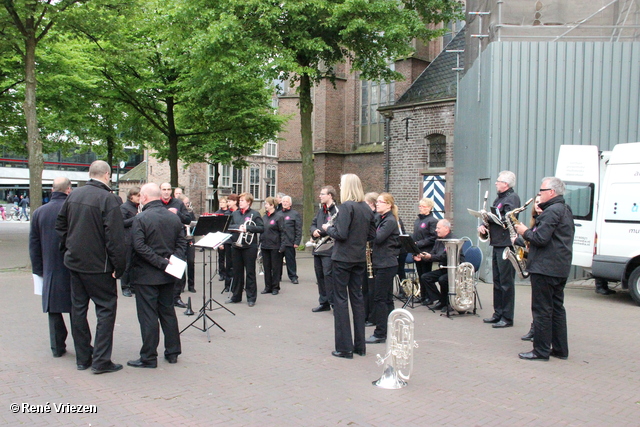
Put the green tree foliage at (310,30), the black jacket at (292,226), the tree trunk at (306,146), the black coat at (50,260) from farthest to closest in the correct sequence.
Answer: the tree trunk at (306,146) < the green tree foliage at (310,30) < the black jacket at (292,226) < the black coat at (50,260)

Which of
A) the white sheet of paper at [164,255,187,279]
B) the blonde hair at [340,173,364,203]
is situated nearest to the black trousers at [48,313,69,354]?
the white sheet of paper at [164,255,187,279]

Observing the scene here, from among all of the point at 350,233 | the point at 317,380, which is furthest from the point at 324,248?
the point at 317,380

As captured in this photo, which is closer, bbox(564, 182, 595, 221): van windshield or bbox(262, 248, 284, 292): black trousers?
bbox(262, 248, 284, 292): black trousers

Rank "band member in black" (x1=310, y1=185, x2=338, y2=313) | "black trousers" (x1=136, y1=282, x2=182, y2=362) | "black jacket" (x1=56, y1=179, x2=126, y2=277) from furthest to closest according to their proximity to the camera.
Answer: "band member in black" (x1=310, y1=185, x2=338, y2=313) → "black trousers" (x1=136, y1=282, x2=182, y2=362) → "black jacket" (x1=56, y1=179, x2=126, y2=277)

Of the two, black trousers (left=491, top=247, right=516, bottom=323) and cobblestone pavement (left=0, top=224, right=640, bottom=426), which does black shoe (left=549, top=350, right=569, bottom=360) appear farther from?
black trousers (left=491, top=247, right=516, bottom=323)

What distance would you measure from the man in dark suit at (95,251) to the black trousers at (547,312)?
4.30 metres

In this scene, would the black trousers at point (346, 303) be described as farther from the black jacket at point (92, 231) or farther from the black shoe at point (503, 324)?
the black shoe at point (503, 324)

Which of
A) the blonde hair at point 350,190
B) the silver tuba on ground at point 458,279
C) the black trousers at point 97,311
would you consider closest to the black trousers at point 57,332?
the black trousers at point 97,311

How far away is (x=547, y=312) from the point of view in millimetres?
6145

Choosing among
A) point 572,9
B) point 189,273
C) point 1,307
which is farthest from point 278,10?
point 1,307

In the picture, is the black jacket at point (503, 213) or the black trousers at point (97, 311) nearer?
the black trousers at point (97, 311)

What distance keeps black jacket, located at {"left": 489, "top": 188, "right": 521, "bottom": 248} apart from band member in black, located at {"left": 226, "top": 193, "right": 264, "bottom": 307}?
3.67 meters

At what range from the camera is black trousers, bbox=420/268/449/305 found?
8.86 m

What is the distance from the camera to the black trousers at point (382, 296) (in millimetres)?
6953
